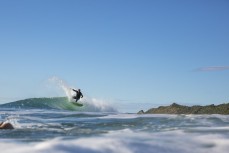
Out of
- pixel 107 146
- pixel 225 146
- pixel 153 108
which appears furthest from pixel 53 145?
pixel 153 108

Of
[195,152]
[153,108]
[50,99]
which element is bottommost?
[195,152]

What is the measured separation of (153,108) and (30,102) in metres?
28.1

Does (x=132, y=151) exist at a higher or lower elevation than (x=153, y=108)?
lower

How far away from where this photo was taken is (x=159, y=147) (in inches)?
332

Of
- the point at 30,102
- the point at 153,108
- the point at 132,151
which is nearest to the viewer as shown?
the point at 132,151

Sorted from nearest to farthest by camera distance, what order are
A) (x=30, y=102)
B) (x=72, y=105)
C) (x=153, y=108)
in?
(x=153, y=108) < (x=72, y=105) < (x=30, y=102)

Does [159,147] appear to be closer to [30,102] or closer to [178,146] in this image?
[178,146]

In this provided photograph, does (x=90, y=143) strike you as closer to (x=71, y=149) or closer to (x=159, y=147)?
(x=71, y=149)

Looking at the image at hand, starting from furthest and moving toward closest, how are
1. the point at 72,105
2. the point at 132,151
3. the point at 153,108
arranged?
the point at 72,105 < the point at 153,108 < the point at 132,151

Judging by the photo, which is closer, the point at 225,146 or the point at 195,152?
the point at 195,152

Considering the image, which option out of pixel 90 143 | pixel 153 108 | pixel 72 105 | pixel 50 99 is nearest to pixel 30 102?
pixel 50 99

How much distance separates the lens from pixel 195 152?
814 cm

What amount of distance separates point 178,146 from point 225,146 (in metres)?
1.09

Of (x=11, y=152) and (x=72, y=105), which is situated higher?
(x=72, y=105)
